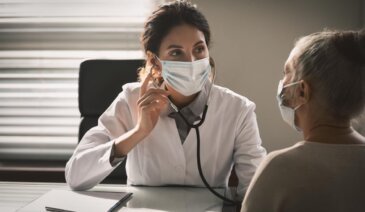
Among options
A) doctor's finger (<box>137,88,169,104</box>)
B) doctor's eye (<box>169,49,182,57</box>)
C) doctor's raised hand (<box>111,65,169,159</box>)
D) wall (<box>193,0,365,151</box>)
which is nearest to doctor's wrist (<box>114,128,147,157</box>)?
doctor's raised hand (<box>111,65,169,159</box>)

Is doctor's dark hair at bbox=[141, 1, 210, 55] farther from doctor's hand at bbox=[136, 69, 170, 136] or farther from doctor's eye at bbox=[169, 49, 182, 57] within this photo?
doctor's hand at bbox=[136, 69, 170, 136]

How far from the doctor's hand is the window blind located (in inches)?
37.6

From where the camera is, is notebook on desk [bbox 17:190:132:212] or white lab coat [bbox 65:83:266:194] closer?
notebook on desk [bbox 17:190:132:212]

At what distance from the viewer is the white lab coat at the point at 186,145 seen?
1.43m

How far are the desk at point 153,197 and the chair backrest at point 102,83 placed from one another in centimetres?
38

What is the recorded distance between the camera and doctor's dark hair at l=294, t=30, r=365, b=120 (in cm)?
85

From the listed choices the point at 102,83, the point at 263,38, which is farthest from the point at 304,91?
the point at 263,38

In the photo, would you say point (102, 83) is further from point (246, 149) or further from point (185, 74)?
point (246, 149)

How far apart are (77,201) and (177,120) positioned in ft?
1.56

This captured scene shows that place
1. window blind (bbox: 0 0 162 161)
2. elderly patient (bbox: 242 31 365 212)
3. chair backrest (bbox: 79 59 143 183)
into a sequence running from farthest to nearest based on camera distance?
window blind (bbox: 0 0 162 161) < chair backrest (bbox: 79 59 143 183) < elderly patient (bbox: 242 31 365 212)

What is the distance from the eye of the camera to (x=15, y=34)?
7.85ft

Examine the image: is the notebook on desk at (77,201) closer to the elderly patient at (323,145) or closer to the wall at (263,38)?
the elderly patient at (323,145)

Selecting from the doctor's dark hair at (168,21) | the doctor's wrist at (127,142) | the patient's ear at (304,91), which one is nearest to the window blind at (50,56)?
the doctor's dark hair at (168,21)

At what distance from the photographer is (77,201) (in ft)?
3.84
